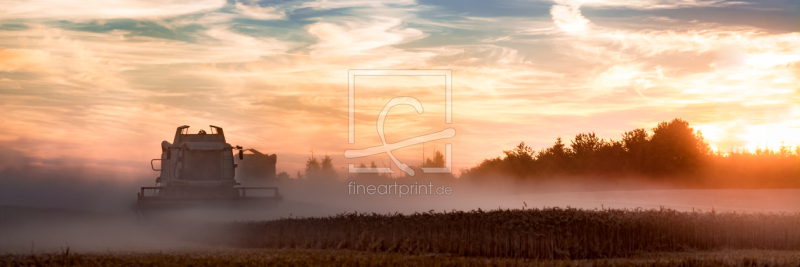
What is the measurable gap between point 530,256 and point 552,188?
77.8 m

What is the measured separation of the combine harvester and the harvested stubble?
10498mm

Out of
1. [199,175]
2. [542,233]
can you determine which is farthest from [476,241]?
[199,175]

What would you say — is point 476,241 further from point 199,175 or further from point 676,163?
point 676,163

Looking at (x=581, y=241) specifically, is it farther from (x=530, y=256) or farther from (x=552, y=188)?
(x=552, y=188)

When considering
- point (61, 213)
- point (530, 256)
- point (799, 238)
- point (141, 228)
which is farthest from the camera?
point (61, 213)

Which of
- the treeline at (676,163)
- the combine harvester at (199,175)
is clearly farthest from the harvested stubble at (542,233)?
the treeline at (676,163)

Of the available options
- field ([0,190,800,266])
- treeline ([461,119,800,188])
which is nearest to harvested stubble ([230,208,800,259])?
field ([0,190,800,266])

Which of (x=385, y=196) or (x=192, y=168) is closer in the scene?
(x=192, y=168)

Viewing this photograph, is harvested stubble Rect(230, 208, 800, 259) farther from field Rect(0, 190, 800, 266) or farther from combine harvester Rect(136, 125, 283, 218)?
combine harvester Rect(136, 125, 283, 218)

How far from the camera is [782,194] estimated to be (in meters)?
53.5

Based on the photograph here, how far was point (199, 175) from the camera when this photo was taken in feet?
119

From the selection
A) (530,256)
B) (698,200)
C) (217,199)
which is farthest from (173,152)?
(698,200)

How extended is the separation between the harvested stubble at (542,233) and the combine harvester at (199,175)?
10498 millimetres

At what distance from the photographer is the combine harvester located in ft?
115
